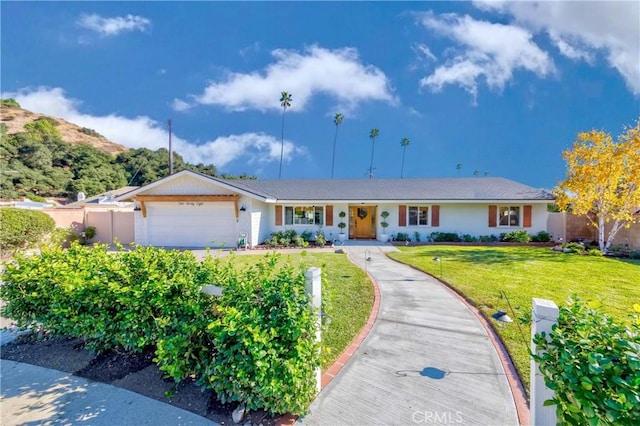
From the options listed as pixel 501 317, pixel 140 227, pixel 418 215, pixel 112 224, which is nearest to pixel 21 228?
pixel 112 224

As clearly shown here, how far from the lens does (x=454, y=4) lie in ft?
39.4

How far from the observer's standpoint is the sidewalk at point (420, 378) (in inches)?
105

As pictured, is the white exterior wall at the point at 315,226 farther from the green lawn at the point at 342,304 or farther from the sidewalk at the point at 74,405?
the sidewalk at the point at 74,405

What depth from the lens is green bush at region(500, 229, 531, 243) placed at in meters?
15.2

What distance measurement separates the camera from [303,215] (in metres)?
17.2

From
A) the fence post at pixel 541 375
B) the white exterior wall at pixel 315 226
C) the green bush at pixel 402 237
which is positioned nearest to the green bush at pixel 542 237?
the green bush at pixel 402 237

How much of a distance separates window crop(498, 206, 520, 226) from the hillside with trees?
37599mm

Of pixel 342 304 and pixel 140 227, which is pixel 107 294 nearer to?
pixel 342 304

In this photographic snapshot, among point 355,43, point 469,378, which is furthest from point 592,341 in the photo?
point 355,43

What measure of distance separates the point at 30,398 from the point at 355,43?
68.4 feet

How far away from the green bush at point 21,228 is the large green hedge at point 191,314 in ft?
38.6

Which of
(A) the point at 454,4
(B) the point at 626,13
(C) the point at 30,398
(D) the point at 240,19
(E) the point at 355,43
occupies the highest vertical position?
(E) the point at 355,43

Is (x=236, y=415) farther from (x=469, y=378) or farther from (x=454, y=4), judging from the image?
(x=454, y=4)

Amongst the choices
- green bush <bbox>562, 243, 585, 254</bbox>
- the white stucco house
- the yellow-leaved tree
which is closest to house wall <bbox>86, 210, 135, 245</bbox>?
the white stucco house
